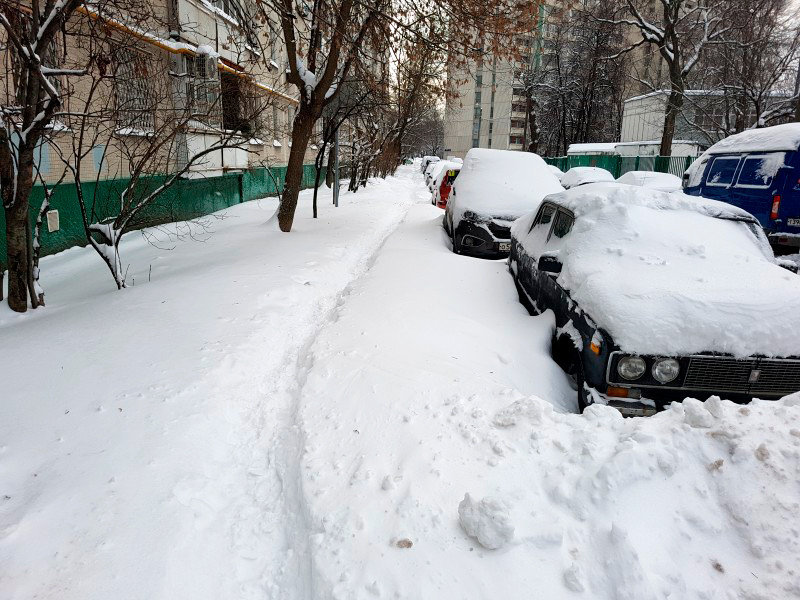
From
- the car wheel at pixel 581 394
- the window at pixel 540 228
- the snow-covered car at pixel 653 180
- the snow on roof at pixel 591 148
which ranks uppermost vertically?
the snow on roof at pixel 591 148

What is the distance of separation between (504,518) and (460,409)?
3.54 feet

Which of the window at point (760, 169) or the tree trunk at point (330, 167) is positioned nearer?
the window at point (760, 169)

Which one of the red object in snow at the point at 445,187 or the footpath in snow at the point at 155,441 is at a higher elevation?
the red object in snow at the point at 445,187

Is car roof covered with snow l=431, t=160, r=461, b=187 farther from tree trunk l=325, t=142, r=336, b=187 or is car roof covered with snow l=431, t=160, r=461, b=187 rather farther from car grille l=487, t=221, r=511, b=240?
car grille l=487, t=221, r=511, b=240

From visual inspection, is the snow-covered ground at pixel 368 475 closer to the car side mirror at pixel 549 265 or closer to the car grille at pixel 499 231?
the car side mirror at pixel 549 265

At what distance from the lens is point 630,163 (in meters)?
26.8

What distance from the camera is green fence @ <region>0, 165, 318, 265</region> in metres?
9.70

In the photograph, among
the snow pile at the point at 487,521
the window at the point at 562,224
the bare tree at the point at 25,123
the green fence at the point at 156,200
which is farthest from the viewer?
the green fence at the point at 156,200

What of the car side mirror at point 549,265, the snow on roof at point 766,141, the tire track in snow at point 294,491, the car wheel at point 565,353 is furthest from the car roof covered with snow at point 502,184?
the tire track in snow at point 294,491

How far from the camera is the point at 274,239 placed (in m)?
10.0

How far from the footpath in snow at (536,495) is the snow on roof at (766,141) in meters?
8.56

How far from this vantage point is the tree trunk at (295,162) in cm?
1088

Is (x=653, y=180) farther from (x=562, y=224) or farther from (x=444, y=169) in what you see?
(x=562, y=224)

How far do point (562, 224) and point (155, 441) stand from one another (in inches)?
161
